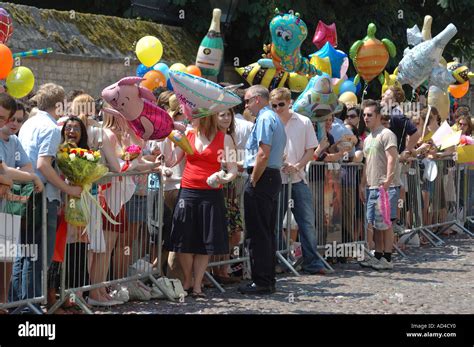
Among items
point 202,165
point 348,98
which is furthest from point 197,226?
point 348,98

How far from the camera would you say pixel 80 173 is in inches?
335

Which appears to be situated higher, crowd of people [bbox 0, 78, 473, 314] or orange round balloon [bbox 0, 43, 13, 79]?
orange round balloon [bbox 0, 43, 13, 79]

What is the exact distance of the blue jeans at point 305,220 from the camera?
11586 mm

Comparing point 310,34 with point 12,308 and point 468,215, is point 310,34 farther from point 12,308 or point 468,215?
point 12,308

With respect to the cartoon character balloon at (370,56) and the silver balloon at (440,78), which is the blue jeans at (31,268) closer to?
the silver balloon at (440,78)

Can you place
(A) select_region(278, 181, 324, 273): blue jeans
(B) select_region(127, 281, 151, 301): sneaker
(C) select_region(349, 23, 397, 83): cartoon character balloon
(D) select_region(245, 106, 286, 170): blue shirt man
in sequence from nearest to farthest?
(B) select_region(127, 281, 151, 301): sneaker < (D) select_region(245, 106, 286, 170): blue shirt man < (A) select_region(278, 181, 324, 273): blue jeans < (C) select_region(349, 23, 397, 83): cartoon character balloon

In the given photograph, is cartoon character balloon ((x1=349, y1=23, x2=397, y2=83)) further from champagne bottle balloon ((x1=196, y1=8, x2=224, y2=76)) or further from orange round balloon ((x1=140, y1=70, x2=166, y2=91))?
orange round balloon ((x1=140, y1=70, x2=166, y2=91))

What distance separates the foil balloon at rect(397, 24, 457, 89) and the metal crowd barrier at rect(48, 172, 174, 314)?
5.93 meters

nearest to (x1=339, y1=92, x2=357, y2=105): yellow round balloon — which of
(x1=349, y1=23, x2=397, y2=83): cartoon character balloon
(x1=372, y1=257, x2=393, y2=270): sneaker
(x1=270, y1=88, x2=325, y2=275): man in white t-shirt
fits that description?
(x1=349, y1=23, x2=397, y2=83): cartoon character balloon

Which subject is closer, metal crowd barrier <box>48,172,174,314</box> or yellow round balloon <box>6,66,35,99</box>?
metal crowd barrier <box>48,172,174,314</box>

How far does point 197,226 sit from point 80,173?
1699 mm

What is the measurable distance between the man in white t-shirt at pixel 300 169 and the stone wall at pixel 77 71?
17.8 feet

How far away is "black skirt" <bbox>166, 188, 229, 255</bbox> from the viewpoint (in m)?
9.83

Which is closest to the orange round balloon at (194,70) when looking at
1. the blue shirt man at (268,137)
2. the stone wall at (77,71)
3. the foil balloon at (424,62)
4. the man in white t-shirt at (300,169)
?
the man in white t-shirt at (300,169)
